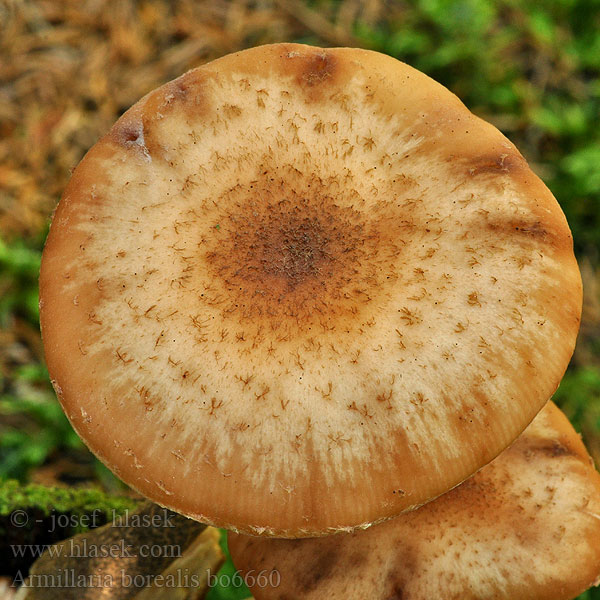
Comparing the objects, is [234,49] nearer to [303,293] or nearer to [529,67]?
[529,67]

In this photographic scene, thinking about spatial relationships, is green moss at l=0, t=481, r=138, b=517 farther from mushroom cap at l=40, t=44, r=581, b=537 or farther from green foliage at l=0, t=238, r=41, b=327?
green foliage at l=0, t=238, r=41, b=327

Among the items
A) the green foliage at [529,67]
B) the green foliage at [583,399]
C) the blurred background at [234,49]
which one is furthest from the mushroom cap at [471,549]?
the green foliage at [529,67]

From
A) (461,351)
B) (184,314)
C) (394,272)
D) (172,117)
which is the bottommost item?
(461,351)

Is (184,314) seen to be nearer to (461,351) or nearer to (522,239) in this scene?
(461,351)

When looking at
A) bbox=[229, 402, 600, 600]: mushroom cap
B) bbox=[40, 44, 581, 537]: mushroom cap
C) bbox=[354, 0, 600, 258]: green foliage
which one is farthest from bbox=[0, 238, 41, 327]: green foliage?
bbox=[354, 0, 600, 258]: green foliage

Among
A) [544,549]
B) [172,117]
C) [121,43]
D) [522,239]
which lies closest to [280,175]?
[172,117]

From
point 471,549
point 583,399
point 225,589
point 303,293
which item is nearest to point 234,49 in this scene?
point 303,293
